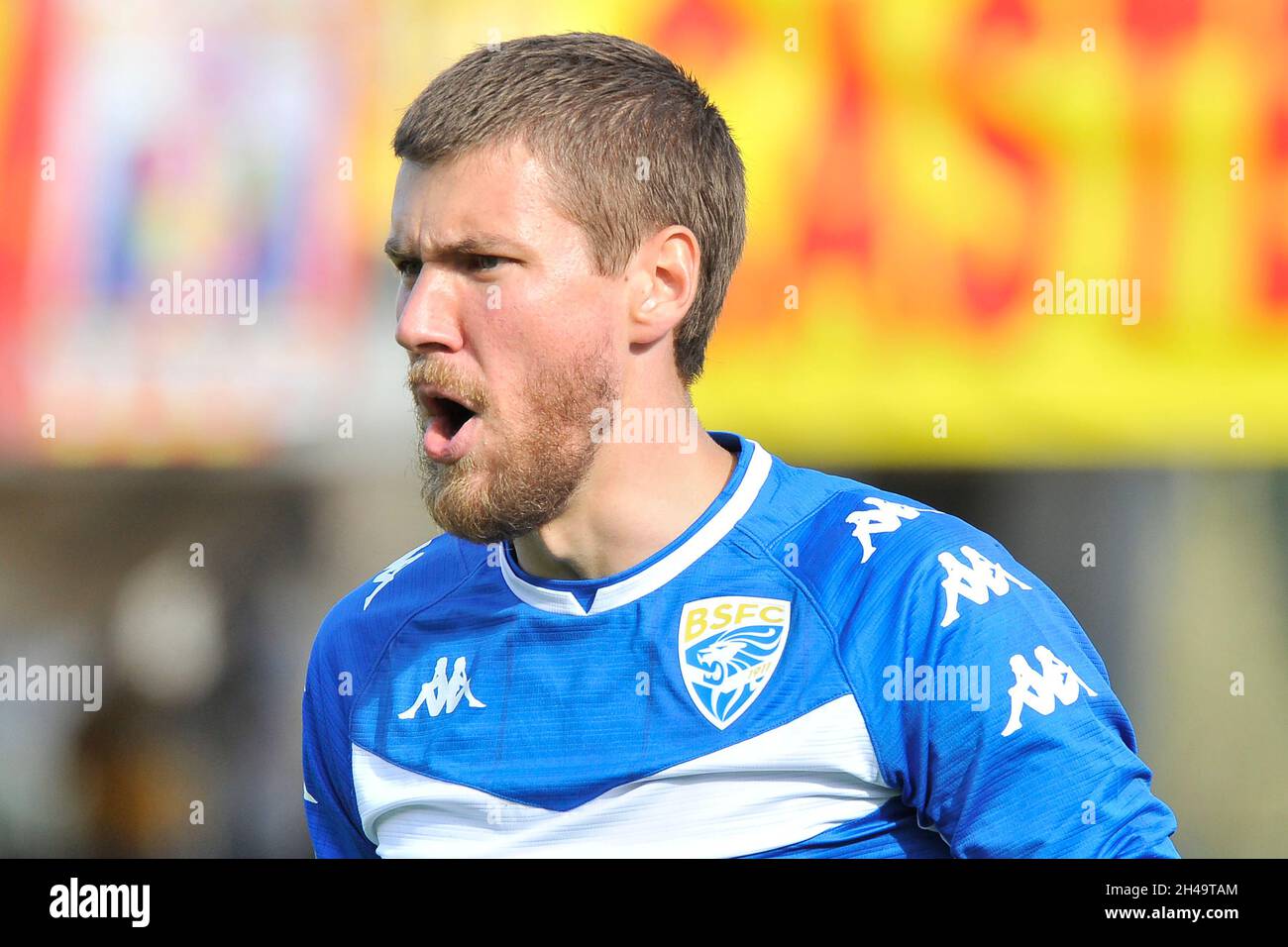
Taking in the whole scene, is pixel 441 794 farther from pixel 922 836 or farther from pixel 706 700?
pixel 922 836

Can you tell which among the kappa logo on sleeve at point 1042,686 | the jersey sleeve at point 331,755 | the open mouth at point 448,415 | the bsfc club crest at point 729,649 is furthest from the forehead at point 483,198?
the kappa logo on sleeve at point 1042,686

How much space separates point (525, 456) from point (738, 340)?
189 centimetres

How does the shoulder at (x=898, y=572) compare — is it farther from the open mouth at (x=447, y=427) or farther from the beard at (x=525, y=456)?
the open mouth at (x=447, y=427)

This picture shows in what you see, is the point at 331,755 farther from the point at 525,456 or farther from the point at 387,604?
the point at 525,456

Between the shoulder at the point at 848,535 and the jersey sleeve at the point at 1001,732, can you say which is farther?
the shoulder at the point at 848,535

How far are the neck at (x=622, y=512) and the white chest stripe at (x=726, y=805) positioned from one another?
1.26 feet

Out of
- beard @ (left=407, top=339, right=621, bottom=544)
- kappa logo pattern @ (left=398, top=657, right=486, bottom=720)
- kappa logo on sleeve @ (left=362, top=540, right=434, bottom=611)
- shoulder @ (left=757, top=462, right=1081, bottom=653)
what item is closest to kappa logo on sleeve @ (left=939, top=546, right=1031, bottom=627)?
shoulder @ (left=757, top=462, right=1081, bottom=653)

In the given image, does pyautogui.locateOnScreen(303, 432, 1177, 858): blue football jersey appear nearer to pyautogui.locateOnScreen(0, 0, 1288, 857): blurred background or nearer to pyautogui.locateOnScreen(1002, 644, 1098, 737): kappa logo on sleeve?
pyautogui.locateOnScreen(1002, 644, 1098, 737): kappa logo on sleeve

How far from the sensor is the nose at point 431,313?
218 cm

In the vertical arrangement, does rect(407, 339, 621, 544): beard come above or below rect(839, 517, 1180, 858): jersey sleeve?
above

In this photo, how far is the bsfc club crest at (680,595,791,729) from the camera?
2094 mm

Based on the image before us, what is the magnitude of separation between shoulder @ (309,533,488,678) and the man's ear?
1.75 feet

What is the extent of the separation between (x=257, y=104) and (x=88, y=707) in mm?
2069

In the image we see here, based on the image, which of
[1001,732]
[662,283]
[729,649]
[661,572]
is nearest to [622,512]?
[661,572]
